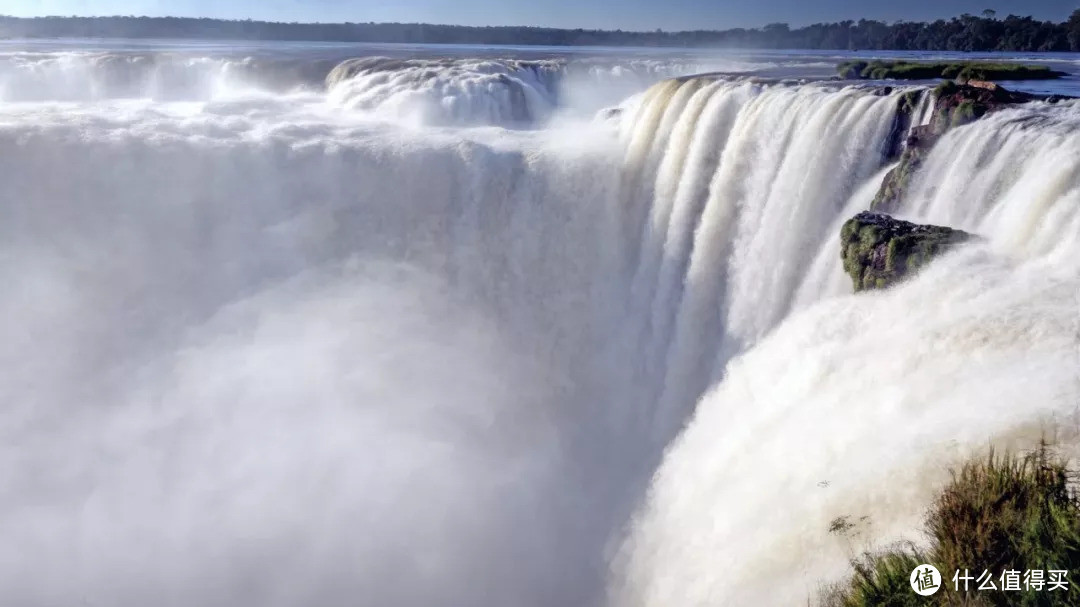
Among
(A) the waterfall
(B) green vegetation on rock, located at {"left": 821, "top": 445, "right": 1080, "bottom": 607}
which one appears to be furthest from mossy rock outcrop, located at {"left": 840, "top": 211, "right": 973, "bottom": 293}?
(B) green vegetation on rock, located at {"left": 821, "top": 445, "right": 1080, "bottom": 607}

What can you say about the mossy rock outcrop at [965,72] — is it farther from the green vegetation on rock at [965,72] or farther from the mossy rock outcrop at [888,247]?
the mossy rock outcrop at [888,247]

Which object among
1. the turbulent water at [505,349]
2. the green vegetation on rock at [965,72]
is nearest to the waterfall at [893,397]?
the turbulent water at [505,349]

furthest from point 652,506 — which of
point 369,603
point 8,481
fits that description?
point 8,481

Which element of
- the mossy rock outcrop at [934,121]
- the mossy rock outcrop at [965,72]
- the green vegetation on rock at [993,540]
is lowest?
the green vegetation on rock at [993,540]

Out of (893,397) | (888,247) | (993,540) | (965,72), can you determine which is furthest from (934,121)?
(965,72)

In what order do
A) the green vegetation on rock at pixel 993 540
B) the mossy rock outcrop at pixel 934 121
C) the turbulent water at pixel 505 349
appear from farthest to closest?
the mossy rock outcrop at pixel 934 121 → the turbulent water at pixel 505 349 → the green vegetation on rock at pixel 993 540

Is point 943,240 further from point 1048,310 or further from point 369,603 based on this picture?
point 369,603

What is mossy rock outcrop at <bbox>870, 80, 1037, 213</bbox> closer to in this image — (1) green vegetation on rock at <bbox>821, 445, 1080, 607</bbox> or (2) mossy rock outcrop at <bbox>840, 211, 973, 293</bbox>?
(2) mossy rock outcrop at <bbox>840, 211, 973, 293</bbox>
